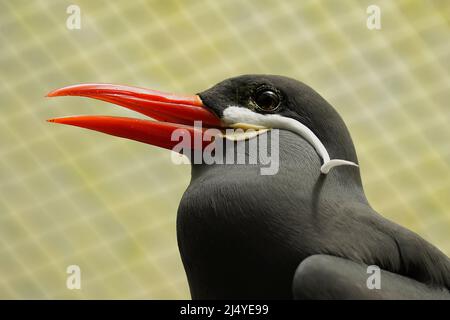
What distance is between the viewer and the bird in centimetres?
148

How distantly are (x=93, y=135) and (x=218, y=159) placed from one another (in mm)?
1737

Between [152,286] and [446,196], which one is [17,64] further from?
[446,196]

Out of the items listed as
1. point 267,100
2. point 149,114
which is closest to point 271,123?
point 267,100

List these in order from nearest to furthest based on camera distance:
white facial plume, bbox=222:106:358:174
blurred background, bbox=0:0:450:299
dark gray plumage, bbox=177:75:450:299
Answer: dark gray plumage, bbox=177:75:450:299 → white facial plume, bbox=222:106:358:174 → blurred background, bbox=0:0:450:299

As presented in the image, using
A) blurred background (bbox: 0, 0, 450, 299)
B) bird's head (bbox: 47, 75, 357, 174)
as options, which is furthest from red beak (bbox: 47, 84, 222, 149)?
blurred background (bbox: 0, 0, 450, 299)

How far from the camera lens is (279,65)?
10.7 ft

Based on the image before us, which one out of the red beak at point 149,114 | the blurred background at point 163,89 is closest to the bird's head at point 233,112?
the red beak at point 149,114

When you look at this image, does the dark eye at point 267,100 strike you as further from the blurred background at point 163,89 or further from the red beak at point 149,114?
the blurred background at point 163,89

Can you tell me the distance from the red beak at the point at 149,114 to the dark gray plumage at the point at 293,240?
0.12 metres

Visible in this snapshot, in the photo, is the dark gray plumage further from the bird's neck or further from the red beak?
the red beak

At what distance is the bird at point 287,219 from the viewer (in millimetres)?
1477

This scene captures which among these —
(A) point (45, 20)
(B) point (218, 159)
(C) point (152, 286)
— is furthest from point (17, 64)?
(B) point (218, 159)

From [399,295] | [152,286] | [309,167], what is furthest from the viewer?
[152,286]

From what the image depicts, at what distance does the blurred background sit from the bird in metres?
1.51
